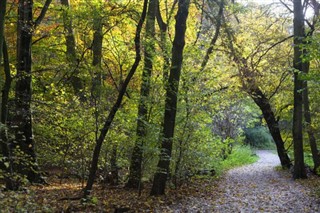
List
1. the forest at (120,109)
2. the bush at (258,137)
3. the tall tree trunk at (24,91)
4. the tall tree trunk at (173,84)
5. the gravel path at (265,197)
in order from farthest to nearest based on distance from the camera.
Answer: the bush at (258,137), the tall tree trunk at (24,91), the tall tree trunk at (173,84), the forest at (120,109), the gravel path at (265,197)

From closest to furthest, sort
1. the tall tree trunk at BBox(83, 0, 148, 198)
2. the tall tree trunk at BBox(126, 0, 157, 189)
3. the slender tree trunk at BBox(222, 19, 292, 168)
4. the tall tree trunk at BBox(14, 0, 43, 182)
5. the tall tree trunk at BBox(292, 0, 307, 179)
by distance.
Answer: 1. the tall tree trunk at BBox(83, 0, 148, 198)
2. the tall tree trunk at BBox(126, 0, 157, 189)
3. the tall tree trunk at BBox(14, 0, 43, 182)
4. the tall tree trunk at BBox(292, 0, 307, 179)
5. the slender tree trunk at BBox(222, 19, 292, 168)

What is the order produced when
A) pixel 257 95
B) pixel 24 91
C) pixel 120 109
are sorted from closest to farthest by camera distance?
pixel 24 91 < pixel 120 109 < pixel 257 95

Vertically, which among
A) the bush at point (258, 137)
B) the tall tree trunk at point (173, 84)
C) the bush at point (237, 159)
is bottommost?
the bush at point (237, 159)

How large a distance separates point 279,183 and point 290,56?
5329 mm

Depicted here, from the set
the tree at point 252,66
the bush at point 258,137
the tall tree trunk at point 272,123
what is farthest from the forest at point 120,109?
the bush at point 258,137

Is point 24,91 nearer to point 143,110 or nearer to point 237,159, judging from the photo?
point 143,110

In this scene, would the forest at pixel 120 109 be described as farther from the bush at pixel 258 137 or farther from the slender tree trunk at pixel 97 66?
the bush at pixel 258 137

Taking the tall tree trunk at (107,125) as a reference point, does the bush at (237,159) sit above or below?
below

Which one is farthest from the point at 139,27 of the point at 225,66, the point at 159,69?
the point at 225,66

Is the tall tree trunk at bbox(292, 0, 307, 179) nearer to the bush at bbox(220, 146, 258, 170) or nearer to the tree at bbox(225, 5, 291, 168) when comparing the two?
the tree at bbox(225, 5, 291, 168)

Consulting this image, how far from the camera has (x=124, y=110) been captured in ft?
33.0

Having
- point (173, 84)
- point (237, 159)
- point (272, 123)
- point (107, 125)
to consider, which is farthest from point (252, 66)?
point (237, 159)

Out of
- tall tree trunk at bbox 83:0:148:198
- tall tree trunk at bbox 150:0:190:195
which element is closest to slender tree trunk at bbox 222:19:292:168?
tall tree trunk at bbox 150:0:190:195

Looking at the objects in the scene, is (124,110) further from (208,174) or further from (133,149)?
(208,174)
